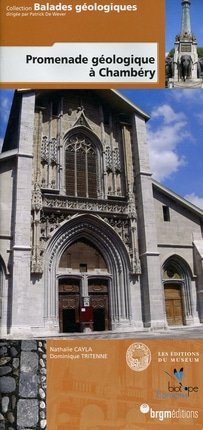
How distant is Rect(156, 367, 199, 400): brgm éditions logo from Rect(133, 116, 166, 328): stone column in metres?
0.59

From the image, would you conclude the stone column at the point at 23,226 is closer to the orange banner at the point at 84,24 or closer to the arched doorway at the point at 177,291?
the orange banner at the point at 84,24

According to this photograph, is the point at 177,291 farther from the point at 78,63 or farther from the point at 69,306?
the point at 78,63

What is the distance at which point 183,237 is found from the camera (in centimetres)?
445

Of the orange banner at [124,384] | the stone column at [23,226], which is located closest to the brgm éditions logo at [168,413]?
the orange banner at [124,384]

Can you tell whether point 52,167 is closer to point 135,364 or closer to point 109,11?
point 109,11

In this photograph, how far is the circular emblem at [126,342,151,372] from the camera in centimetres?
360

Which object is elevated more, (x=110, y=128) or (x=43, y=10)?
(x=43, y=10)

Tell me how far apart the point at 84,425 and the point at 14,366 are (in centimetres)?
74

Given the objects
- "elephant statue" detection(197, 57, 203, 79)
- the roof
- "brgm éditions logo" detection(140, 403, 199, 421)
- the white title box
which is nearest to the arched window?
the roof

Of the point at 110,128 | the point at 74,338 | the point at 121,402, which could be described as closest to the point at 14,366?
the point at 74,338

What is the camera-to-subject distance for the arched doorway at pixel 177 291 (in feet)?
13.9

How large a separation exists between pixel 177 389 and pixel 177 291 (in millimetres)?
1003

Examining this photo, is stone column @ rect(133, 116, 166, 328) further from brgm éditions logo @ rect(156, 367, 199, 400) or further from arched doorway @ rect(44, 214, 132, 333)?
brgm éditions logo @ rect(156, 367, 199, 400)

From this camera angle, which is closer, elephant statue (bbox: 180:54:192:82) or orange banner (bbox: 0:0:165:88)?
orange banner (bbox: 0:0:165:88)
